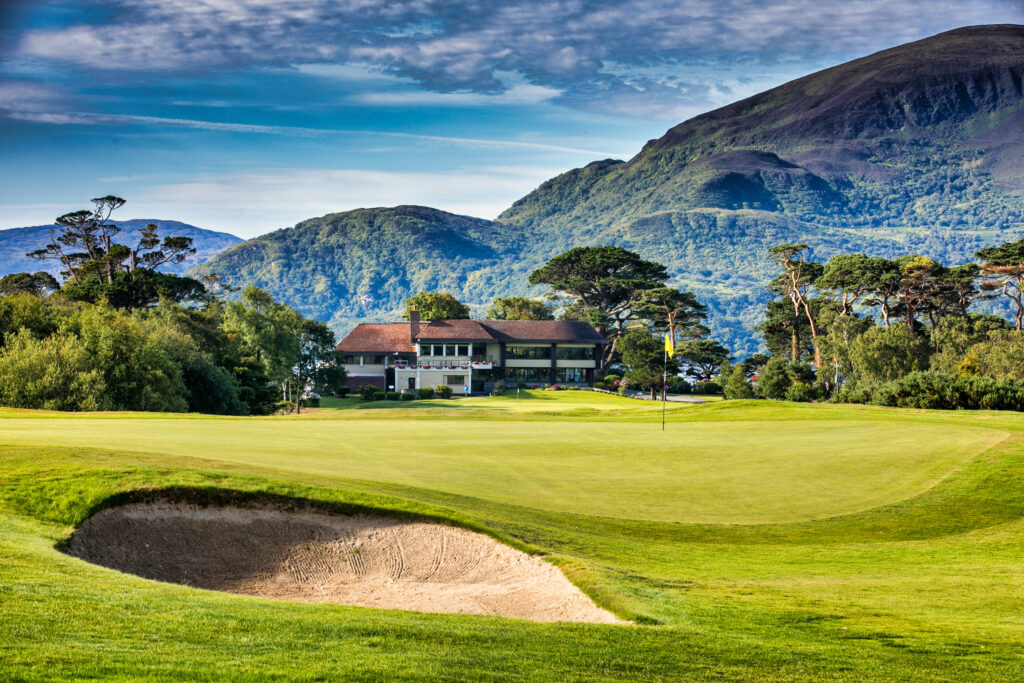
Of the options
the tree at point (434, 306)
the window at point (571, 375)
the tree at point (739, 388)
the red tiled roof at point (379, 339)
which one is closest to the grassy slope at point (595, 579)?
the tree at point (739, 388)

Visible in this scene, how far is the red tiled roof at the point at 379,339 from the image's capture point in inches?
3492

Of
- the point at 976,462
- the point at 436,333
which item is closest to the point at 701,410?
the point at 976,462

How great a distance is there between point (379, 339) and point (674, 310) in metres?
35.5

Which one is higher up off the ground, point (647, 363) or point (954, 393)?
point (647, 363)

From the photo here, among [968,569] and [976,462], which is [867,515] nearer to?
[968,569]

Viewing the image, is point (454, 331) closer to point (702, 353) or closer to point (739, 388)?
point (739, 388)

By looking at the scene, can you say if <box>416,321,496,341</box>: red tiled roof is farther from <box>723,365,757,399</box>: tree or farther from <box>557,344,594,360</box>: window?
<box>723,365,757,399</box>: tree

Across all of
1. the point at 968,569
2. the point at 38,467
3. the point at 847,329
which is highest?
the point at 847,329

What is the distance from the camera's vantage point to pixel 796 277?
94.5 metres

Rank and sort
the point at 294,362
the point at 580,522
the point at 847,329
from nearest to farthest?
the point at 580,522 < the point at 294,362 < the point at 847,329

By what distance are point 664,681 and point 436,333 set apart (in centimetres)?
8056

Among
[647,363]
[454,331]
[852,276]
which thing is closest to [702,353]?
[852,276]

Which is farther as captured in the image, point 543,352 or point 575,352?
point 575,352

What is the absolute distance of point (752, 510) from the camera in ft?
50.7
